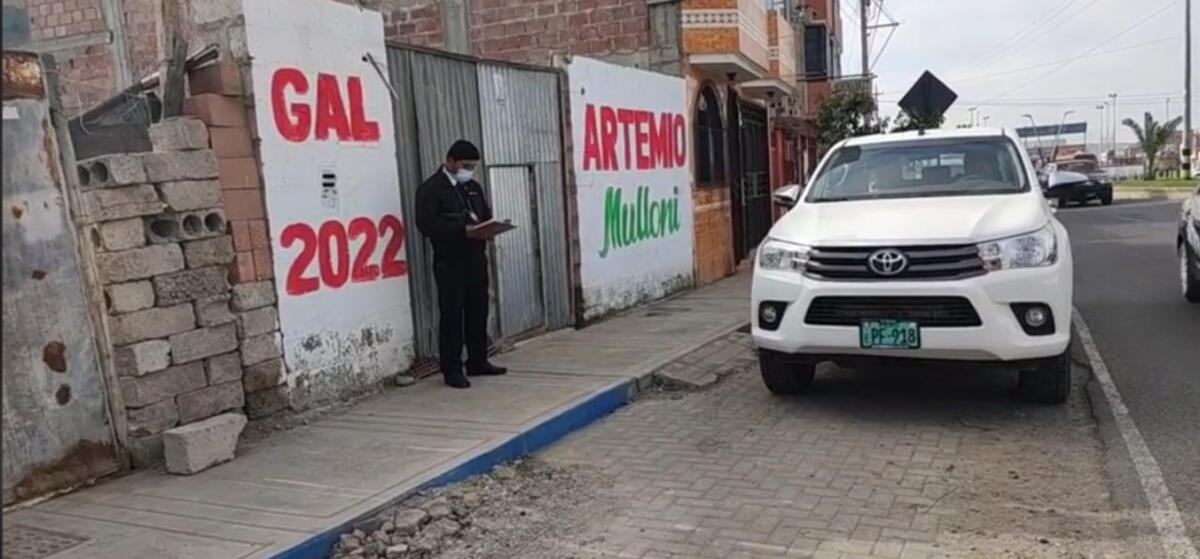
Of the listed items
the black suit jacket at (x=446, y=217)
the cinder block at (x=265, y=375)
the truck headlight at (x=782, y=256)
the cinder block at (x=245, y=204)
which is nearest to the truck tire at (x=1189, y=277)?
the truck headlight at (x=782, y=256)

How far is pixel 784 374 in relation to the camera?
6504 mm

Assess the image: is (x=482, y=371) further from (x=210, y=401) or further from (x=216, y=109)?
(x=216, y=109)

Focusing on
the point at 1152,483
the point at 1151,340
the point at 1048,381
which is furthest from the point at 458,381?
the point at 1151,340

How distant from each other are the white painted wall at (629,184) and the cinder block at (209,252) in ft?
14.9

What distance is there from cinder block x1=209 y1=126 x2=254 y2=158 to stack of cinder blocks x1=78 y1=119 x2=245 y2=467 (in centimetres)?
6

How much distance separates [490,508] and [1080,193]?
29.0 m

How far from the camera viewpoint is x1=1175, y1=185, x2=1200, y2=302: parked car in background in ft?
30.0

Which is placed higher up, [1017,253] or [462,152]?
[462,152]

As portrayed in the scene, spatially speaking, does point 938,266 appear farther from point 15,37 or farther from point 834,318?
point 15,37

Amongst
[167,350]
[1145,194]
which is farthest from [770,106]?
[1145,194]

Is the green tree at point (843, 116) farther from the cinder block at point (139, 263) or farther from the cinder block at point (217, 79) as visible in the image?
the cinder block at point (139, 263)

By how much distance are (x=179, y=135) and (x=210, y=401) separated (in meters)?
1.57

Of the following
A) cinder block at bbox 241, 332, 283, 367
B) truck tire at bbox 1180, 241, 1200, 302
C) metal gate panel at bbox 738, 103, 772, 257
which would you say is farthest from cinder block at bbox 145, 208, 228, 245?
metal gate panel at bbox 738, 103, 772, 257

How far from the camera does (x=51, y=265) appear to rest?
4676 millimetres
